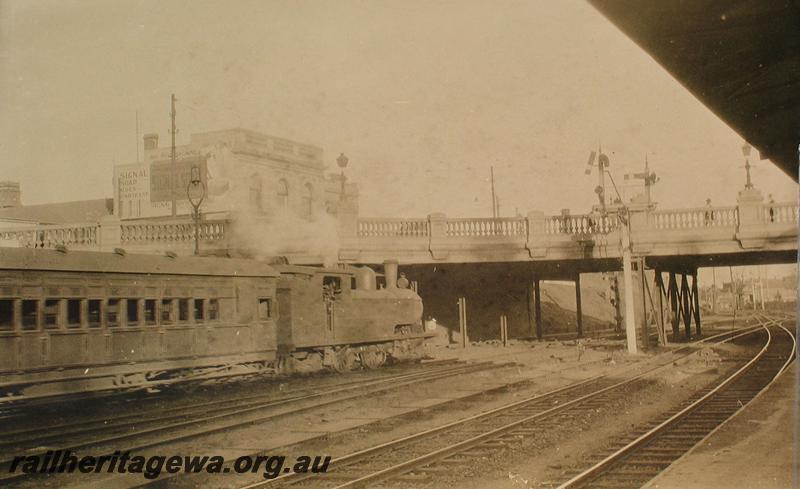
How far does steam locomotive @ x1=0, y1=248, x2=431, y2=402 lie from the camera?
12.4 metres

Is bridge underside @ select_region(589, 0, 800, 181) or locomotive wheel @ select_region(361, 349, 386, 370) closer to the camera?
bridge underside @ select_region(589, 0, 800, 181)

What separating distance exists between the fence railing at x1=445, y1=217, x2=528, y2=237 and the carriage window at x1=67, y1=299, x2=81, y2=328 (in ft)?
52.7

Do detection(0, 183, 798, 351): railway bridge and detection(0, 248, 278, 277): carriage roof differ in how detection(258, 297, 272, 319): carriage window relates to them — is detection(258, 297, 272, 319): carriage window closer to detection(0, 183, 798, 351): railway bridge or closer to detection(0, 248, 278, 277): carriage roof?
detection(0, 248, 278, 277): carriage roof

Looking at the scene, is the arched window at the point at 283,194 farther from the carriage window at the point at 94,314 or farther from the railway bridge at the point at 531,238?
the carriage window at the point at 94,314

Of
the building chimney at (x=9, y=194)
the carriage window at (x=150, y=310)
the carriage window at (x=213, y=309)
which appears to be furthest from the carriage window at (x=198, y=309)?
the building chimney at (x=9, y=194)

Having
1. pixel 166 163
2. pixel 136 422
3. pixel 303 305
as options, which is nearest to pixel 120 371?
pixel 136 422

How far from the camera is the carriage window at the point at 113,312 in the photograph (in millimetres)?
13766

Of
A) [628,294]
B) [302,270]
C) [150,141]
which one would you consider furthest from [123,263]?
[150,141]

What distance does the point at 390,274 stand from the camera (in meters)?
22.8

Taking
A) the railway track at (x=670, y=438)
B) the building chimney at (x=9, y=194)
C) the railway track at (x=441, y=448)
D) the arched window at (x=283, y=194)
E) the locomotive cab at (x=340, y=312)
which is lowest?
the railway track at (x=670, y=438)

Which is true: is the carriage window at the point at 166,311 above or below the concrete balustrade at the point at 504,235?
below

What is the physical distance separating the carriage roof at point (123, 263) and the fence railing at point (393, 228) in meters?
9.29

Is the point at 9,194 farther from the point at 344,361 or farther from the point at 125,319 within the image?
the point at 125,319

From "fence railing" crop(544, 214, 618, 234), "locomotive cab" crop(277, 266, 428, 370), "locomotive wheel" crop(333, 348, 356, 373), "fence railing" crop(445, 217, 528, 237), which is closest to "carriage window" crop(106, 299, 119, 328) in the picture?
"locomotive cab" crop(277, 266, 428, 370)
